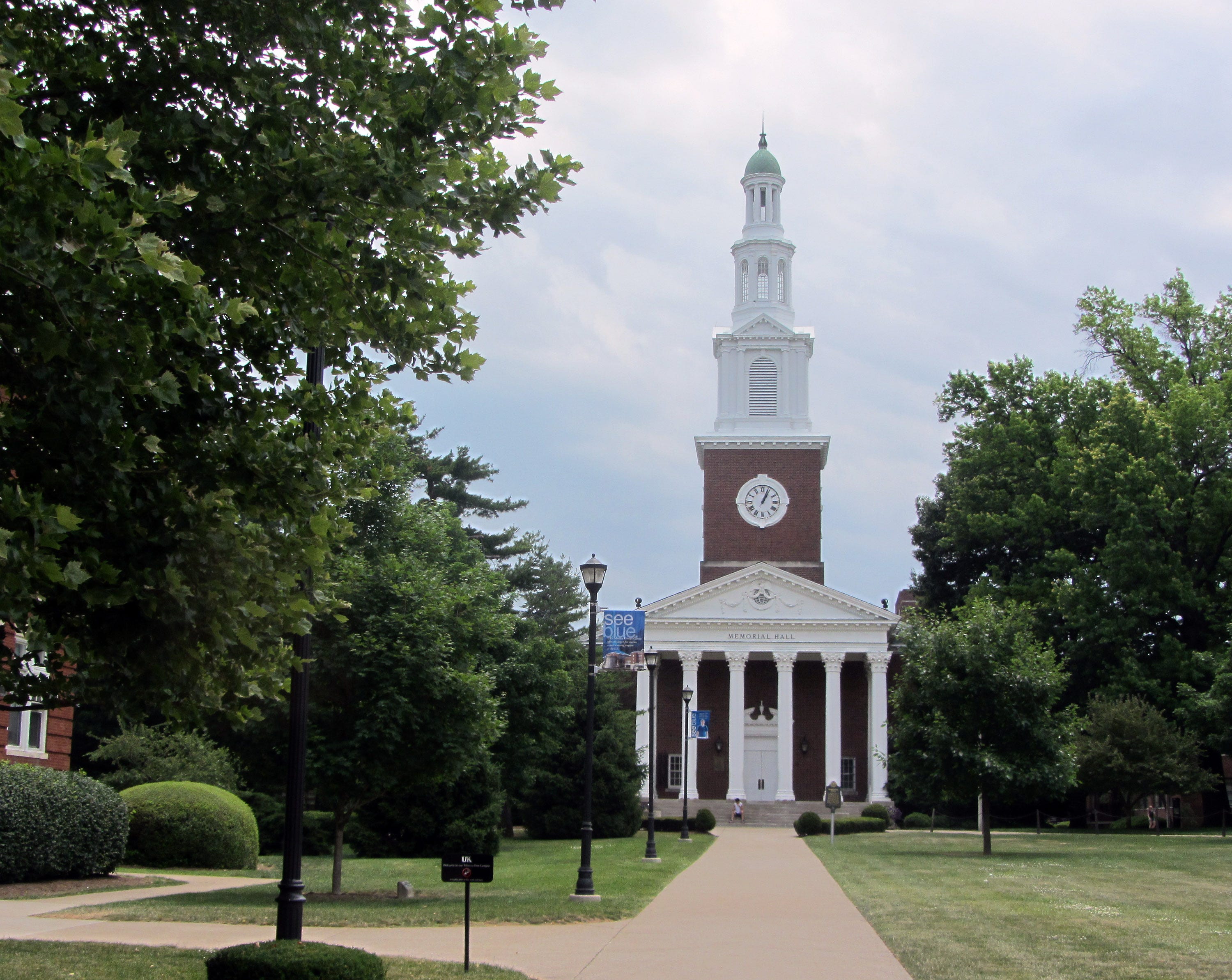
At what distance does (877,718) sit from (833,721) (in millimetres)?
2125

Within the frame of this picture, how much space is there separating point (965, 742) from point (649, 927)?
20182mm

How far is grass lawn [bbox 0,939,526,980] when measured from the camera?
433 inches

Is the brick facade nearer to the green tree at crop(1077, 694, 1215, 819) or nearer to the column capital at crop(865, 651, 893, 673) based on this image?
the column capital at crop(865, 651, 893, 673)

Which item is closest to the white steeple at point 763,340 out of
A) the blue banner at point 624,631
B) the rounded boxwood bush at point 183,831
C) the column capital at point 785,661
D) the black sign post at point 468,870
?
the column capital at point 785,661

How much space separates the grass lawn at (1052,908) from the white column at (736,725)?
84.2ft

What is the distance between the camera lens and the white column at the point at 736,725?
198 ft

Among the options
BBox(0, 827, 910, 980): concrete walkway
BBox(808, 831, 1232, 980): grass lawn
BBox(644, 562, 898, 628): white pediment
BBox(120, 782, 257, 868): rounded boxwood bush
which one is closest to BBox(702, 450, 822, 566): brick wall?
BBox(644, 562, 898, 628): white pediment

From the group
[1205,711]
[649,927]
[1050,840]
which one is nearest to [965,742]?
[1050,840]

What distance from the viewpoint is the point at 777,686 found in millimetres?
64000

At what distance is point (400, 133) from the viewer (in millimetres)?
7719

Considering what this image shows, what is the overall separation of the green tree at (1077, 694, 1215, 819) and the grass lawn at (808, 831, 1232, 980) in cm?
509

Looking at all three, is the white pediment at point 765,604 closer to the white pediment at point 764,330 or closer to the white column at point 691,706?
the white column at point 691,706

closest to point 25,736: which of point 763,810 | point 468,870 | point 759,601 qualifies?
point 468,870

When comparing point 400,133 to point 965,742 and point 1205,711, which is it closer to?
point 965,742
